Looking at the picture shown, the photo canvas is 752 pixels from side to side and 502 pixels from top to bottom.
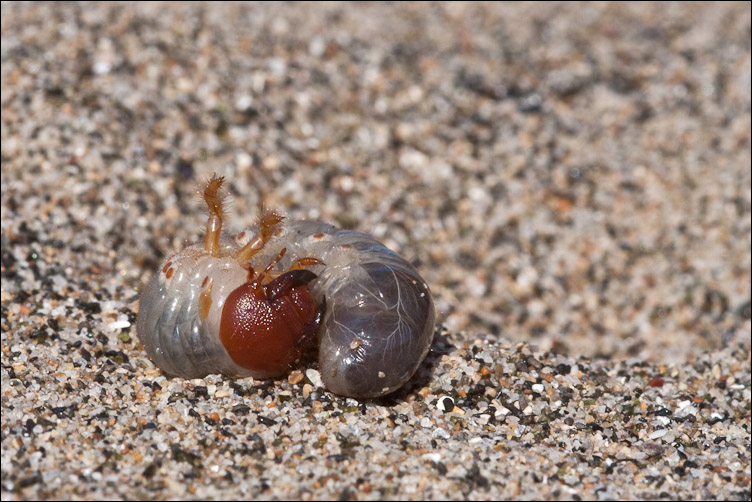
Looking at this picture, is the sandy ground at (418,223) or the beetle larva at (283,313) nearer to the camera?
the sandy ground at (418,223)

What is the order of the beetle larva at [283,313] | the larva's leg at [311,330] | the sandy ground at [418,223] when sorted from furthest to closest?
the larva's leg at [311,330] → the beetle larva at [283,313] → the sandy ground at [418,223]

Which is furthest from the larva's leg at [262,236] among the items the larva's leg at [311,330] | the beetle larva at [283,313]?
the larva's leg at [311,330]

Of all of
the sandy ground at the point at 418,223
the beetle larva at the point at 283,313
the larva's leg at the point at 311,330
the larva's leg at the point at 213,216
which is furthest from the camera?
the larva's leg at the point at 213,216

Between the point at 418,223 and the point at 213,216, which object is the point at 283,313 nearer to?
the point at 213,216

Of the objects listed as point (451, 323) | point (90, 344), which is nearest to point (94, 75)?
point (90, 344)

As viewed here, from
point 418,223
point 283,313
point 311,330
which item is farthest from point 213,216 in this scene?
point 418,223

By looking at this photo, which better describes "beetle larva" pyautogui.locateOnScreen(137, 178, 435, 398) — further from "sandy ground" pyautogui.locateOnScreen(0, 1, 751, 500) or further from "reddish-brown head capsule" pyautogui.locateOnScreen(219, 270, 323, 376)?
"sandy ground" pyautogui.locateOnScreen(0, 1, 751, 500)

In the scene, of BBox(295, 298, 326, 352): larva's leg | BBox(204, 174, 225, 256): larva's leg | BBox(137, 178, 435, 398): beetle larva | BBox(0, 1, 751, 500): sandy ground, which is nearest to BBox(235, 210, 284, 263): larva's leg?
BBox(137, 178, 435, 398): beetle larva

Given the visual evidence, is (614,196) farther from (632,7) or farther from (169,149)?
(169,149)

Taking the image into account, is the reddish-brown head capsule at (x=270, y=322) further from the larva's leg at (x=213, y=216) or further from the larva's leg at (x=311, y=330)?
the larva's leg at (x=213, y=216)
